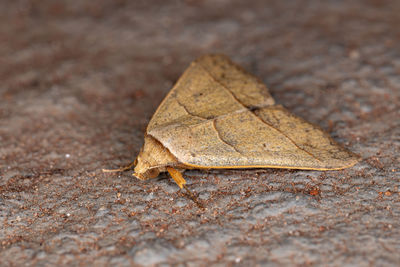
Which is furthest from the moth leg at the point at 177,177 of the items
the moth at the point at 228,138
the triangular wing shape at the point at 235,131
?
the triangular wing shape at the point at 235,131

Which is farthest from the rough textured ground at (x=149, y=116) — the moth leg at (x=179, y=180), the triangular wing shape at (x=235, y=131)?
the triangular wing shape at (x=235, y=131)

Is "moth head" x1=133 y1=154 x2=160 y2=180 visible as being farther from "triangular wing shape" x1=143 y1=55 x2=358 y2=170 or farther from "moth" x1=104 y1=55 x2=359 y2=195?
"triangular wing shape" x1=143 y1=55 x2=358 y2=170

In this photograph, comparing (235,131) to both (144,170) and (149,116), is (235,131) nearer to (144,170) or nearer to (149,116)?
(144,170)

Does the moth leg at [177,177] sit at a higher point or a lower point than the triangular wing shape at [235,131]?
lower

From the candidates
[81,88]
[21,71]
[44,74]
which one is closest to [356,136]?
[81,88]

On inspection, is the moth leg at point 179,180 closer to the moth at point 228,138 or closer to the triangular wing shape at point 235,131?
the moth at point 228,138

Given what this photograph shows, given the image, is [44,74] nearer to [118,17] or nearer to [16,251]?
[118,17]

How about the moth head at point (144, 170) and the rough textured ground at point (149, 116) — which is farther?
the moth head at point (144, 170)
